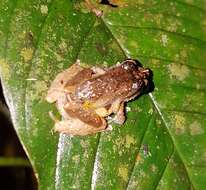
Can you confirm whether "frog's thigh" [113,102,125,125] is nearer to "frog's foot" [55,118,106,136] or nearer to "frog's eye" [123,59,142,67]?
"frog's foot" [55,118,106,136]

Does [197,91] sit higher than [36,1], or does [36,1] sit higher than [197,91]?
[36,1]

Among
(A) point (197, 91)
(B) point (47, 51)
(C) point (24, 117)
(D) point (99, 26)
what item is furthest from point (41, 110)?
(A) point (197, 91)

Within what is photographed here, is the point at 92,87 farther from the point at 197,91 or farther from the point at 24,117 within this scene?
the point at 197,91

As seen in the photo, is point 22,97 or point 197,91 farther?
point 197,91

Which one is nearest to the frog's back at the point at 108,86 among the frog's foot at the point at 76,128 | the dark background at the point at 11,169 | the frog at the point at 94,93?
the frog at the point at 94,93

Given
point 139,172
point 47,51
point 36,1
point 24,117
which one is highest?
point 36,1

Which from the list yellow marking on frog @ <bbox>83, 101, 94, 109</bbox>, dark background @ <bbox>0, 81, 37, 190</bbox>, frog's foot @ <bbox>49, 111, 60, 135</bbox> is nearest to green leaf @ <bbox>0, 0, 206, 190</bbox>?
frog's foot @ <bbox>49, 111, 60, 135</bbox>

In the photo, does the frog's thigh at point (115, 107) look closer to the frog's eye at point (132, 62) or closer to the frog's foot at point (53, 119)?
the frog's eye at point (132, 62)
